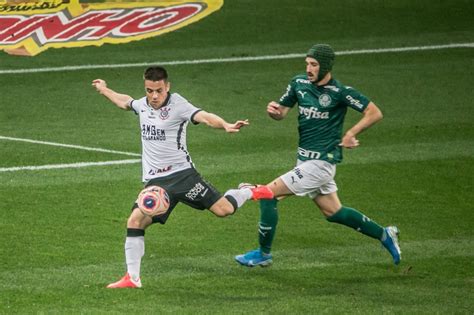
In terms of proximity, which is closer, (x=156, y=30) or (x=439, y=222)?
(x=439, y=222)

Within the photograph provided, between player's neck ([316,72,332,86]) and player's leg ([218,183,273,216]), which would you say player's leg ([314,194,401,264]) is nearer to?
player's leg ([218,183,273,216])

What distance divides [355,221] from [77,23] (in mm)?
14340

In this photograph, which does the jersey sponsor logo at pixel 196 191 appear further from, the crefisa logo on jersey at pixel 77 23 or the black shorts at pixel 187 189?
the crefisa logo on jersey at pixel 77 23

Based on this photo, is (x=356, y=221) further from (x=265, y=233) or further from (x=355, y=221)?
(x=265, y=233)

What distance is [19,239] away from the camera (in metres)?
15.9

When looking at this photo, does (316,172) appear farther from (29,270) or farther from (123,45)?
(123,45)

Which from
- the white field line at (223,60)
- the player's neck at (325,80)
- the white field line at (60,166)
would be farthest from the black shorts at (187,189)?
the white field line at (223,60)

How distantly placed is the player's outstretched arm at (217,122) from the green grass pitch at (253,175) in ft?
5.49

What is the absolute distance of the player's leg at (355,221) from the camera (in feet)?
50.0

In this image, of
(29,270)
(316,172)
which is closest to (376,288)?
(316,172)

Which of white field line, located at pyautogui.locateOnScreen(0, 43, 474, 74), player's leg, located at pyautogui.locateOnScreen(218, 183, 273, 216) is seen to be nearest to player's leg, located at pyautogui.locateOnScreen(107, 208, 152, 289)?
player's leg, located at pyautogui.locateOnScreen(218, 183, 273, 216)

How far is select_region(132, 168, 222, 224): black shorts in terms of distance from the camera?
14.3 m

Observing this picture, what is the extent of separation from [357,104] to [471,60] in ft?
44.0

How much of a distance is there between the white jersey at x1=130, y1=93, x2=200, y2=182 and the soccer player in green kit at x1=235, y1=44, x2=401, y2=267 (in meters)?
1.11
